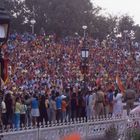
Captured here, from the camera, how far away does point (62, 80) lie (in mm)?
27922

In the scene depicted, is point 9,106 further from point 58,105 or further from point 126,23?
point 126,23

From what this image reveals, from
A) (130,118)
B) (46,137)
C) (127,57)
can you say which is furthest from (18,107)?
(127,57)

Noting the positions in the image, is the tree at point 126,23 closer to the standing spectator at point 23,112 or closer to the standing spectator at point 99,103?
the standing spectator at point 99,103

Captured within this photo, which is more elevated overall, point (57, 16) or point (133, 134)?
point (57, 16)

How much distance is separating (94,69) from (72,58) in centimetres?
249

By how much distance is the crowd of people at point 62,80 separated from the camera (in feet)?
56.5

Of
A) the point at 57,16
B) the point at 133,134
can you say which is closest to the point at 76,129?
the point at 133,134

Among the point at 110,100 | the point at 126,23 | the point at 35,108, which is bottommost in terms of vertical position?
the point at 35,108

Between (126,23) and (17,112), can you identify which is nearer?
(17,112)

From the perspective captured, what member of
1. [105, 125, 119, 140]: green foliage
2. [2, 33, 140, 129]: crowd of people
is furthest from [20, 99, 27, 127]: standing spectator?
[105, 125, 119, 140]: green foliage

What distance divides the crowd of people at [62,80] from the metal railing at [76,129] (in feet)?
3.52

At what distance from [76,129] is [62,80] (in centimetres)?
1667

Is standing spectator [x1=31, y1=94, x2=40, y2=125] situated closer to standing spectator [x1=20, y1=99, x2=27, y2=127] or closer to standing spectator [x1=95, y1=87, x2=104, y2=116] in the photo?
standing spectator [x1=20, y1=99, x2=27, y2=127]

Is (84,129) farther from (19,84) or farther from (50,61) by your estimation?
(50,61)
